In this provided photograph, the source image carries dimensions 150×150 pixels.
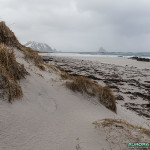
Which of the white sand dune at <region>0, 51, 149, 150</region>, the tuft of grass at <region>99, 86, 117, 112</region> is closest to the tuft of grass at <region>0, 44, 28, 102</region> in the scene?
the white sand dune at <region>0, 51, 149, 150</region>

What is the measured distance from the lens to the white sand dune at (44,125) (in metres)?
1.74

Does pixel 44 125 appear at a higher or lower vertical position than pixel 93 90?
lower

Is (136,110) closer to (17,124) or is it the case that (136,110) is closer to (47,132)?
(47,132)

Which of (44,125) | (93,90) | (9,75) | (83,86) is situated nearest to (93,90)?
(93,90)

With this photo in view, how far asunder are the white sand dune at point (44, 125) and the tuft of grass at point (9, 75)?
6.4 inches

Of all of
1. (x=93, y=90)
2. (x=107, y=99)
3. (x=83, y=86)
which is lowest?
(x=107, y=99)

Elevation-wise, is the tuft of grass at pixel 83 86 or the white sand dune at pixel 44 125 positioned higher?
the tuft of grass at pixel 83 86

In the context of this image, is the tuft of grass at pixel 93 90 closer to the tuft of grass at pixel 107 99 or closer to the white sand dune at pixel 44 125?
the tuft of grass at pixel 107 99

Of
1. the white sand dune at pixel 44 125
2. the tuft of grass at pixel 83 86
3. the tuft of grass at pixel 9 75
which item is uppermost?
the tuft of grass at pixel 9 75

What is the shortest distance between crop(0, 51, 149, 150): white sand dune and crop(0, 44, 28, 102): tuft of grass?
163 millimetres

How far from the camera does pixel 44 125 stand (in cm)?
211

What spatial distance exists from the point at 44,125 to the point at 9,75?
1.33 metres

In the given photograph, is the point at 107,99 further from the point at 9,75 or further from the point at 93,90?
the point at 9,75

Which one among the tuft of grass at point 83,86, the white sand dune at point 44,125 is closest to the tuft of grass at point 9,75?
the white sand dune at point 44,125
